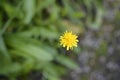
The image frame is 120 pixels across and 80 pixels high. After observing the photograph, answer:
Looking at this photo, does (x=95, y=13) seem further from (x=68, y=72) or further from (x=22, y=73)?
(x=22, y=73)

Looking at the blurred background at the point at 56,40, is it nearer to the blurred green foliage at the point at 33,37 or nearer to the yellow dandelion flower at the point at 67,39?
the blurred green foliage at the point at 33,37

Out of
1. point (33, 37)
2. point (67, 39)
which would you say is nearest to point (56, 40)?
point (33, 37)

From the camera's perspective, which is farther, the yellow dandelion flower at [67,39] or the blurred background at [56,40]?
the blurred background at [56,40]

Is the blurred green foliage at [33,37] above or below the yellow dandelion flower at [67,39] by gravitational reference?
above

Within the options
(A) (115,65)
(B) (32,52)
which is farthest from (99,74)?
(B) (32,52)

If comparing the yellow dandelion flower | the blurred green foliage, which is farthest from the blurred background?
the yellow dandelion flower

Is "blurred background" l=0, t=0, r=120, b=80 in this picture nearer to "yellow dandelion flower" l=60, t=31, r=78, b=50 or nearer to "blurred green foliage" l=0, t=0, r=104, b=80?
"blurred green foliage" l=0, t=0, r=104, b=80

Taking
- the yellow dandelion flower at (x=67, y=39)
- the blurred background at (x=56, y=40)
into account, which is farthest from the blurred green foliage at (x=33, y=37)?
the yellow dandelion flower at (x=67, y=39)

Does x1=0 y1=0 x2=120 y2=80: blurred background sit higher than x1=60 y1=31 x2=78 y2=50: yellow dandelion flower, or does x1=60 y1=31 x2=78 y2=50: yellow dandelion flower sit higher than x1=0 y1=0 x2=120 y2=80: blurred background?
x1=0 y1=0 x2=120 y2=80: blurred background
